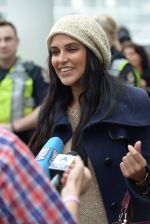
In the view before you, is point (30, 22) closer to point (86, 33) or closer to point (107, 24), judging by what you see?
point (107, 24)

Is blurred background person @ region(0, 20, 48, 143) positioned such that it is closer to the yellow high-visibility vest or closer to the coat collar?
the yellow high-visibility vest

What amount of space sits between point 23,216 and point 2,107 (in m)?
2.96

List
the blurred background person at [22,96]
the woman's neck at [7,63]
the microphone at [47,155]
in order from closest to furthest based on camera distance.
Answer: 1. the microphone at [47,155]
2. the blurred background person at [22,96]
3. the woman's neck at [7,63]

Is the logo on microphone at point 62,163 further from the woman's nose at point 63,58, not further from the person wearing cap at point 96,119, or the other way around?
the woman's nose at point 63,58

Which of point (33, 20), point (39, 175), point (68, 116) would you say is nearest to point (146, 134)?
point (68, 116)

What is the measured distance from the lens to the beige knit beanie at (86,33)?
2.47 metres

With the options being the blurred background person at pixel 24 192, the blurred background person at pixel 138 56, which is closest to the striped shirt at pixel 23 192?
the blurred background person at pixel 24 192

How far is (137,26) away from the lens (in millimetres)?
7367

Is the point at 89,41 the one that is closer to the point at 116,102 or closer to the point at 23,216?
the point at 116,102

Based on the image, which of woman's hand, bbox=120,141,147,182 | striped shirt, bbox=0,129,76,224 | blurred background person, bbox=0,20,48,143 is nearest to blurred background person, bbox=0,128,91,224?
striped shirt, bbox=0,129,76,224

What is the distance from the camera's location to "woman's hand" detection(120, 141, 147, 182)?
2135mm

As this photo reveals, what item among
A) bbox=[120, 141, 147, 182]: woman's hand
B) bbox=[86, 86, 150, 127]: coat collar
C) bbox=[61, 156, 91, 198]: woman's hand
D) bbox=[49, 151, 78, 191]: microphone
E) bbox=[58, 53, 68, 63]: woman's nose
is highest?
bbox=[58, 53, 68, 63]: woman's nose

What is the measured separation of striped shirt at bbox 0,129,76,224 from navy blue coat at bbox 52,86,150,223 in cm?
94

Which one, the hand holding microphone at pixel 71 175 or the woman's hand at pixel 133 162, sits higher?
the hand holding microphone at pixel 71 175
